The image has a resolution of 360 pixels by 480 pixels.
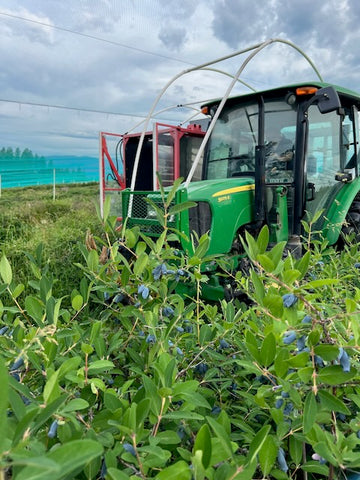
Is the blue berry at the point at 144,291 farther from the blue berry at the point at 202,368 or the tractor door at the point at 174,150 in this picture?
the tractor door at the point at 174,150

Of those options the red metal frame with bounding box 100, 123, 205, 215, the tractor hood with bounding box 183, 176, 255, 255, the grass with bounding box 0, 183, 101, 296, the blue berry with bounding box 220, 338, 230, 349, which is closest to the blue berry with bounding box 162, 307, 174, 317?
the blue berry with bounding box 220, 338, 230, 349

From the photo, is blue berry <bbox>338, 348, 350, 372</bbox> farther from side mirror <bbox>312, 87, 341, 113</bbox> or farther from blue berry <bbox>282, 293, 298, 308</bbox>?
side mirror <bbox>312, 87, 341, 113</bbox>

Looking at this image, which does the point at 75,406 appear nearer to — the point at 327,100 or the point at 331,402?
the point at 331,402

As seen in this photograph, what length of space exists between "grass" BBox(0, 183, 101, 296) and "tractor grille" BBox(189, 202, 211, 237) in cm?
86

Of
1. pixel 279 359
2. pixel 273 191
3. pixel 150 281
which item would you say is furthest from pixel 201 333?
pixel 273 191

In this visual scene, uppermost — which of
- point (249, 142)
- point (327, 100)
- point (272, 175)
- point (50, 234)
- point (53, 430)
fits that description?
point (327, 100)

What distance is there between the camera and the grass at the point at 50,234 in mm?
4453

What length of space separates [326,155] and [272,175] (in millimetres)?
585

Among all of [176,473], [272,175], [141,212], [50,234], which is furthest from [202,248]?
[50,234]

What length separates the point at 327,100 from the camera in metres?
2.86

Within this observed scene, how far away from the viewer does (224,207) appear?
132 inches

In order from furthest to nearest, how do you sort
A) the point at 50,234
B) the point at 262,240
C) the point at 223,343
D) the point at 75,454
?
the point at 50,234, the point at 223,343, the point at 262,240, the point at 75,454

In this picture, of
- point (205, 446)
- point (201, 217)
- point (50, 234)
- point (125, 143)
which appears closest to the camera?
point (205, 446)

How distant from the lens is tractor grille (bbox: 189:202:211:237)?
3.31 meters
